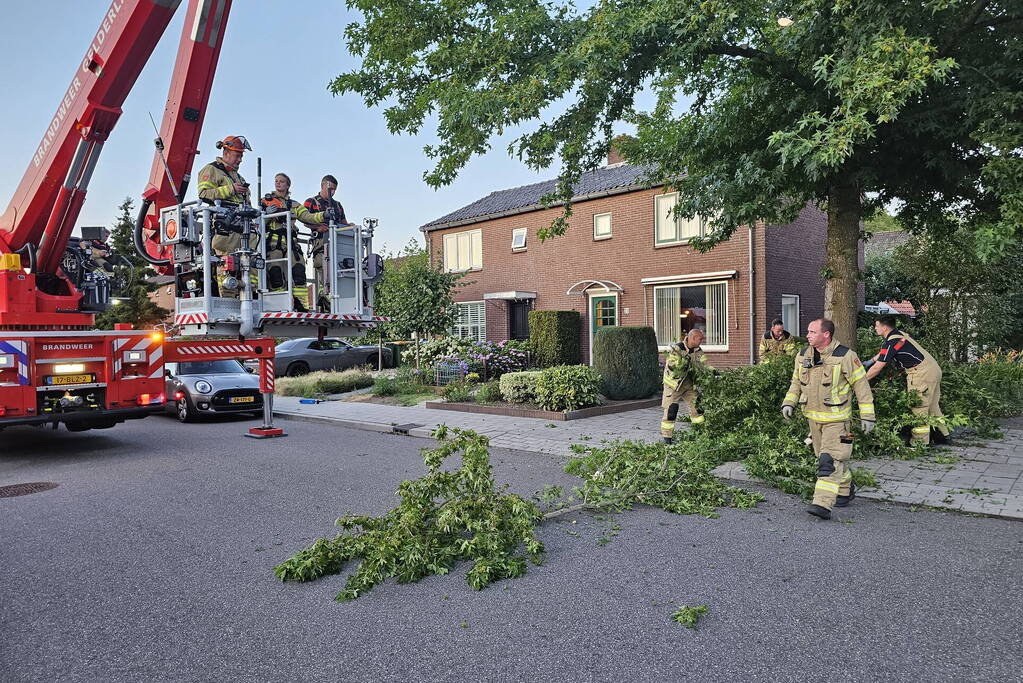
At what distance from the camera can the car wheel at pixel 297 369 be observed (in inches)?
810

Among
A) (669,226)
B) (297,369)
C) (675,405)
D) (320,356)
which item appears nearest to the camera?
(675,405)

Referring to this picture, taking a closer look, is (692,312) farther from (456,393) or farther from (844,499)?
(844,499)

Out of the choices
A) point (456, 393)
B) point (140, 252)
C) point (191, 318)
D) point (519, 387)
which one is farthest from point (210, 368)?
point (191, 318)

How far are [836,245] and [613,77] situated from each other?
3609 millimetres

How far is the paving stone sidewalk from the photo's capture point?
604 centimetres

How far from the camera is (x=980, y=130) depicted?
6648 millimetres

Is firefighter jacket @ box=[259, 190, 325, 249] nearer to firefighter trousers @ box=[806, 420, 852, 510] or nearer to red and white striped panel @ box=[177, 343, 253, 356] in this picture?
red and white striped panel @ box=[177, 343, 253, 356]

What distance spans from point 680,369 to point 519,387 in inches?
171

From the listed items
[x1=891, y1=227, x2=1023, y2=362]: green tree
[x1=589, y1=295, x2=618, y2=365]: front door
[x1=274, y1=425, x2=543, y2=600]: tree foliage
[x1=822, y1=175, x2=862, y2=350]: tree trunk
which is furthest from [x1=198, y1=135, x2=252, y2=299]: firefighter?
[x1=589, y1=295, x2=618, y2=365]: front door

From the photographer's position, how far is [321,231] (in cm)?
820

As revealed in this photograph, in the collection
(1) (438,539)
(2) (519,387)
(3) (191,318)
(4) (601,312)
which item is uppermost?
(4) (601,312)

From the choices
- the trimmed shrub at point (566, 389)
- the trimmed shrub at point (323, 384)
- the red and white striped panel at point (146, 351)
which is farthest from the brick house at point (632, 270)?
the red and white striped panel at point (146, 351)

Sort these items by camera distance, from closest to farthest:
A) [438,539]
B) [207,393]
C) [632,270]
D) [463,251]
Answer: [438,539], [207,393], [632,270], [463,251]

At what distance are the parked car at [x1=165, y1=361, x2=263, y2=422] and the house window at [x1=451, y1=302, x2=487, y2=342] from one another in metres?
10.6
